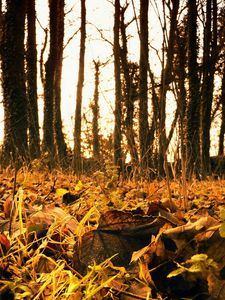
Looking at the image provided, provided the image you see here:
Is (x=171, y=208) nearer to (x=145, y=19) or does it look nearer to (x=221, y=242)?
(x=221, y=242)

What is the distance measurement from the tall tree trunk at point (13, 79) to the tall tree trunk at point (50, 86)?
528cm

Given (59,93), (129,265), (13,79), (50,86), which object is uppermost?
(50,86)

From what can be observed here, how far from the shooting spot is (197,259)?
0.77 m

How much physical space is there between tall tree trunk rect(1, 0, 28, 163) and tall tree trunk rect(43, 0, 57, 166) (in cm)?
528

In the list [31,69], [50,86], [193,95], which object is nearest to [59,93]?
[50,86]

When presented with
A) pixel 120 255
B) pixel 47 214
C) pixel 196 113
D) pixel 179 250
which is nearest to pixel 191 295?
pixel 179 250

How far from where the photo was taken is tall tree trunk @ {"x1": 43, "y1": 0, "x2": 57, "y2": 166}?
45.3 feet

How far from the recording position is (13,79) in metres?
8.52

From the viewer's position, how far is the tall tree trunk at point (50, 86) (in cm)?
1380

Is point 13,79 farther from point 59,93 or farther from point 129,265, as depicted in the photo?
point 129,265

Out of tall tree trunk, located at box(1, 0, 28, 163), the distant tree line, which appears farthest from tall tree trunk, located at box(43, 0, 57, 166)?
tall tree trunk, located at box(1, 0, 28, 163)

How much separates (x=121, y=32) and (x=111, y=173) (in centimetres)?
1481

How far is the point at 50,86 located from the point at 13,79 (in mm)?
5649

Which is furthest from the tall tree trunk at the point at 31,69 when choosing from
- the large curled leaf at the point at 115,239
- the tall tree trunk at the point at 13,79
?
the large curled leaf at the point at 115,239
